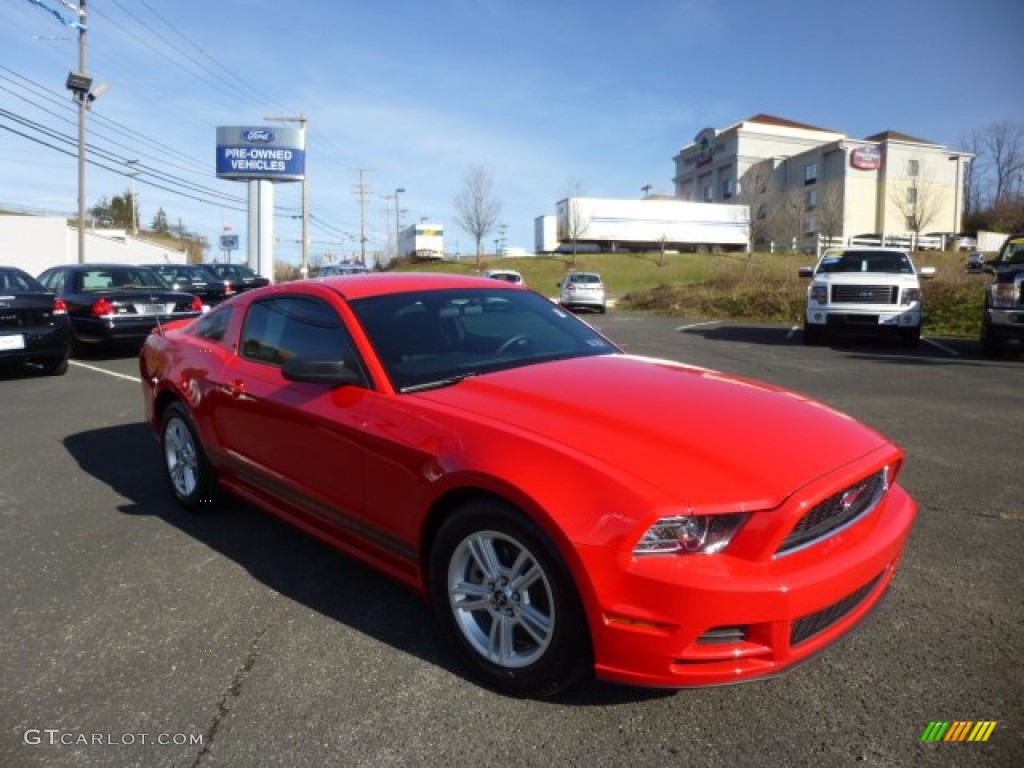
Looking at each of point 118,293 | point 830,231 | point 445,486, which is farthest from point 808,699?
point 830,231

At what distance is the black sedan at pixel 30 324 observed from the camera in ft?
31.9

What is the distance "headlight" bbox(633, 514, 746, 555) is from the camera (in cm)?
223

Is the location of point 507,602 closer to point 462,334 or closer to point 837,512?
point 837,512

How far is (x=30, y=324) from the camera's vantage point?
391 inches

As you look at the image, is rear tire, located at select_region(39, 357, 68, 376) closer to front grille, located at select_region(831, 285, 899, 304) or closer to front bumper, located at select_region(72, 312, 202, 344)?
front bumper, located at select_region(72, 312, 202, 344)

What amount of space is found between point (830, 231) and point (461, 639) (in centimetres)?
6313

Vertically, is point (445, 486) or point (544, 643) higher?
point (445, 486)

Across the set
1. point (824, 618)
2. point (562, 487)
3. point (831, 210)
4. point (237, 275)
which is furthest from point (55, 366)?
point (831, 210)

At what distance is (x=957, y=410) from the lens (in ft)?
24.8

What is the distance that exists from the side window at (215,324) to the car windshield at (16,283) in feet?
22.7

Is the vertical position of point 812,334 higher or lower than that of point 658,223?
lower

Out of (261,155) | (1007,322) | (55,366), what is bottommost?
(55,366)

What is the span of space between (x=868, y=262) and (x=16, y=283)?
47.0ft

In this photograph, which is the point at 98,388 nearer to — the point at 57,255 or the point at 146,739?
the point at 146,739
